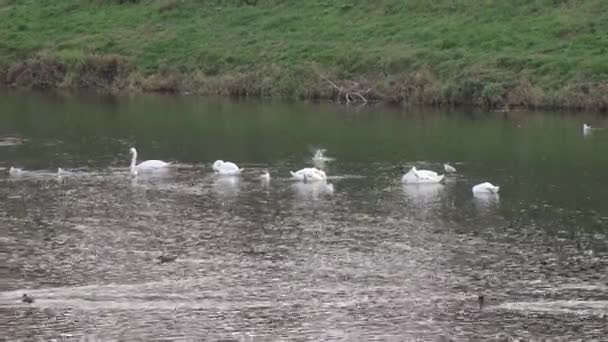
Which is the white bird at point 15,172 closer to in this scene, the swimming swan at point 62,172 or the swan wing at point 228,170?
the swimming swan at point 62,172

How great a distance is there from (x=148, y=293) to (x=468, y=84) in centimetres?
3696

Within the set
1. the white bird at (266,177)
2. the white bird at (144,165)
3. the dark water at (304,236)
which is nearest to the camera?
the dark water at (304,236)

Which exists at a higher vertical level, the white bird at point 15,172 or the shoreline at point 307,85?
the shoreline at point 307,85

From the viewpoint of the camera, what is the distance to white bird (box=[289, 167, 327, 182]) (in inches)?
1528

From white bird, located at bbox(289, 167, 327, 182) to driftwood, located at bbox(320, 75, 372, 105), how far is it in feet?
79.9

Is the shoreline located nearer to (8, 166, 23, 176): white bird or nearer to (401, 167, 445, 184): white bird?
(401, 167, 445, 184): white bird

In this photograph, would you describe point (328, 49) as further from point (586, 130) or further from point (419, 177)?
point (419, 177)

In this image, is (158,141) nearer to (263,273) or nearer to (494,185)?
(494,185)

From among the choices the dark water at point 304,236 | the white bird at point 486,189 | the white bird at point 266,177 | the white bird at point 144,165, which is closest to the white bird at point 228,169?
the dark water at point 304,236

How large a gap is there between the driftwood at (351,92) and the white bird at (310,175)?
79.9 feet

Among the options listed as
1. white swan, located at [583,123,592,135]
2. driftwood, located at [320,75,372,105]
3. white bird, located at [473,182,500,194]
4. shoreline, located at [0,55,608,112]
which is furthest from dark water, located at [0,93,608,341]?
driftwood, located at [320,75,372,105]

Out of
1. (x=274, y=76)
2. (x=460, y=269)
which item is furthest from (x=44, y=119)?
(x=460, y=269)

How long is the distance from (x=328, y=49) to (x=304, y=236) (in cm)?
3830

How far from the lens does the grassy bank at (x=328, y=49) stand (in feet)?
199
